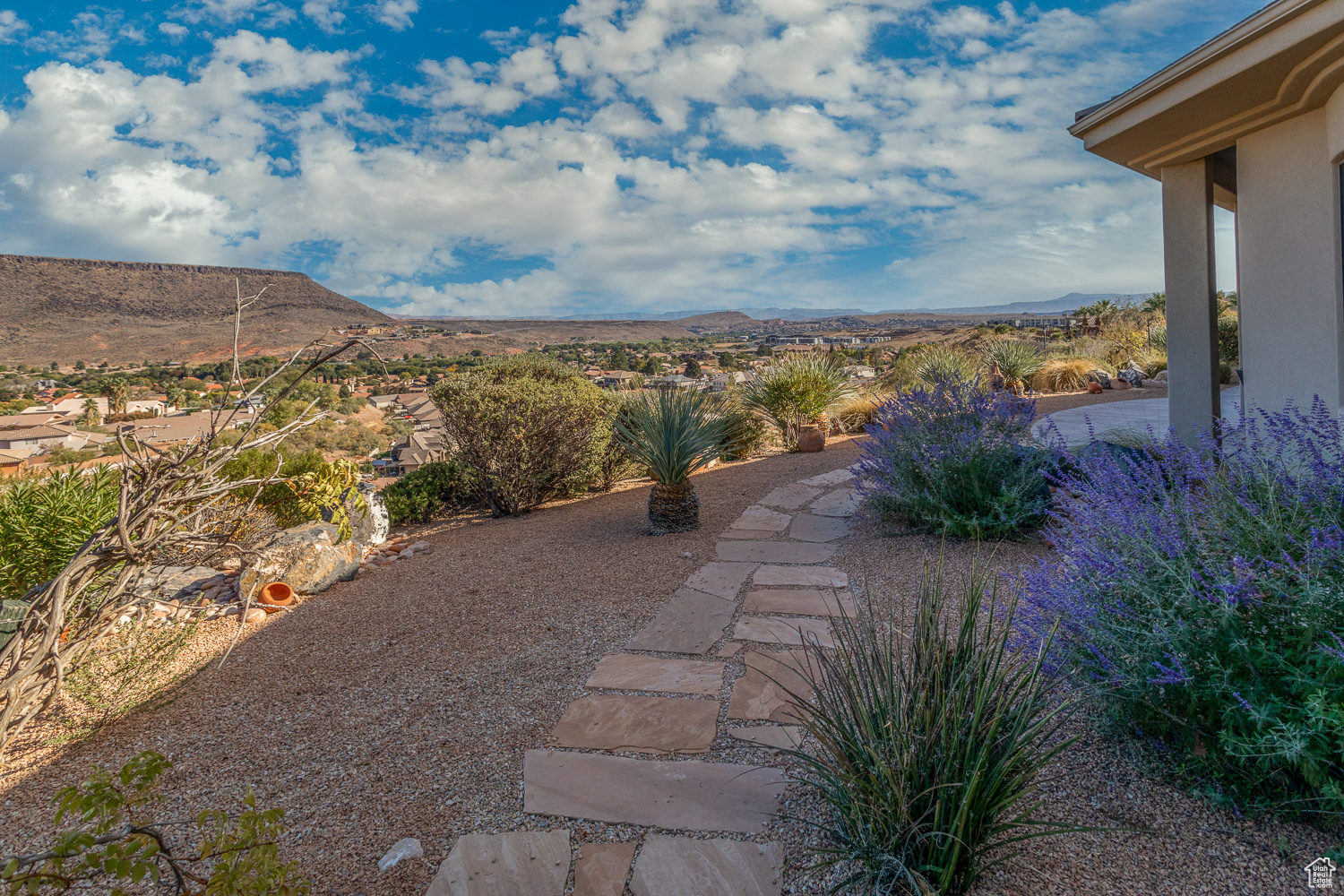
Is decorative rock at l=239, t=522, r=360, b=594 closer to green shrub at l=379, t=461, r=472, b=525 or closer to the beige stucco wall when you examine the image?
green shrub at l=379, t=461, r=472, b=525

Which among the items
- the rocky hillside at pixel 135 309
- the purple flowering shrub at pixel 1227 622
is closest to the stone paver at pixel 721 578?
the purple flowering shrub at pixel 1227 622

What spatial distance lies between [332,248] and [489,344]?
680 centimetres

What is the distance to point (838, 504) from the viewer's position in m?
5.74

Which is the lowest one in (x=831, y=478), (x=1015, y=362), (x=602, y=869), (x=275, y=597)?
(x=602, y=869)

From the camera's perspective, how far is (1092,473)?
9.24 feet

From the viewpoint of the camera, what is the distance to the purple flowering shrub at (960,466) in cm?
425

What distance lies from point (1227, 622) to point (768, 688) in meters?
1.53

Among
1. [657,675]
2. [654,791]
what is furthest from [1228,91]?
[654,791]

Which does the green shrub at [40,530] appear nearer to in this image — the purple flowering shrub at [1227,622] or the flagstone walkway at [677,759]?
the flagstone walkway at [677,759]

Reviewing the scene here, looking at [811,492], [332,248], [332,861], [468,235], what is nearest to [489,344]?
[468,235]

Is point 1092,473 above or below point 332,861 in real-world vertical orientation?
above

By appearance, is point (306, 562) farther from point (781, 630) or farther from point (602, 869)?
point (602, 869)

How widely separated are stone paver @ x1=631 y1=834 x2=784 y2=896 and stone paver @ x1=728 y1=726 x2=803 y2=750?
487mm

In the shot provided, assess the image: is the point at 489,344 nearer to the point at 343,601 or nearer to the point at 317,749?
the point at 343,601
